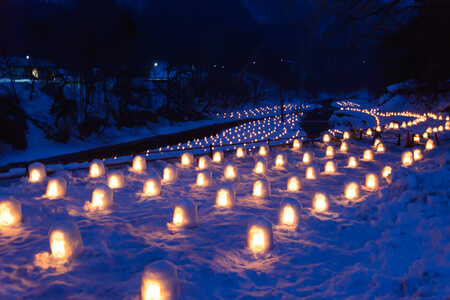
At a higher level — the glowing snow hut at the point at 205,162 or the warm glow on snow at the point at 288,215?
the glowing snow hut at the point at 205,162

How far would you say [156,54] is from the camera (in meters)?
50.7

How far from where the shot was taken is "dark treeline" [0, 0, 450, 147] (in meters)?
9.02

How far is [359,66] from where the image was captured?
106 metres

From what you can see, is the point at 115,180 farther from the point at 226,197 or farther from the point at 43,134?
the point at 43,134

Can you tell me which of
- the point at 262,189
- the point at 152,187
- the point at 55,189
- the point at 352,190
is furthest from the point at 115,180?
the point at 352,190

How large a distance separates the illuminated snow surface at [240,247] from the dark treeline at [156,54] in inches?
148

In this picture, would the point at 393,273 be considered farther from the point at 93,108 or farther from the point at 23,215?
the point at 93,108

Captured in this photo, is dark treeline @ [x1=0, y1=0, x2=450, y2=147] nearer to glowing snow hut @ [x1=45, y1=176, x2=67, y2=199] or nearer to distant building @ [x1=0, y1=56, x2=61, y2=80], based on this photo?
distant building @ [x1=0, y1=56, x2=61, y2=80]

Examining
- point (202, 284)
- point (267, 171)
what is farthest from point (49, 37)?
point (202, 284)

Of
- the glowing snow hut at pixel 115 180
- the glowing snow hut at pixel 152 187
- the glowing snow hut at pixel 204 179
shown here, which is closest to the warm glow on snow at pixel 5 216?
the glowing snow hut at pixel 115 180

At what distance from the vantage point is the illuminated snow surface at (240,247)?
4.66 m

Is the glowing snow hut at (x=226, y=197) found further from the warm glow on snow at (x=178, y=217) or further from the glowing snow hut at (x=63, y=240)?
the glowing snow hut at (x=63, y=240)

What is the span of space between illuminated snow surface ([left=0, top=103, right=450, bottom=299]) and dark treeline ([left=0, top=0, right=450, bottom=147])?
375cm

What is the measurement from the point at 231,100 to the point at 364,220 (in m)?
51.6
